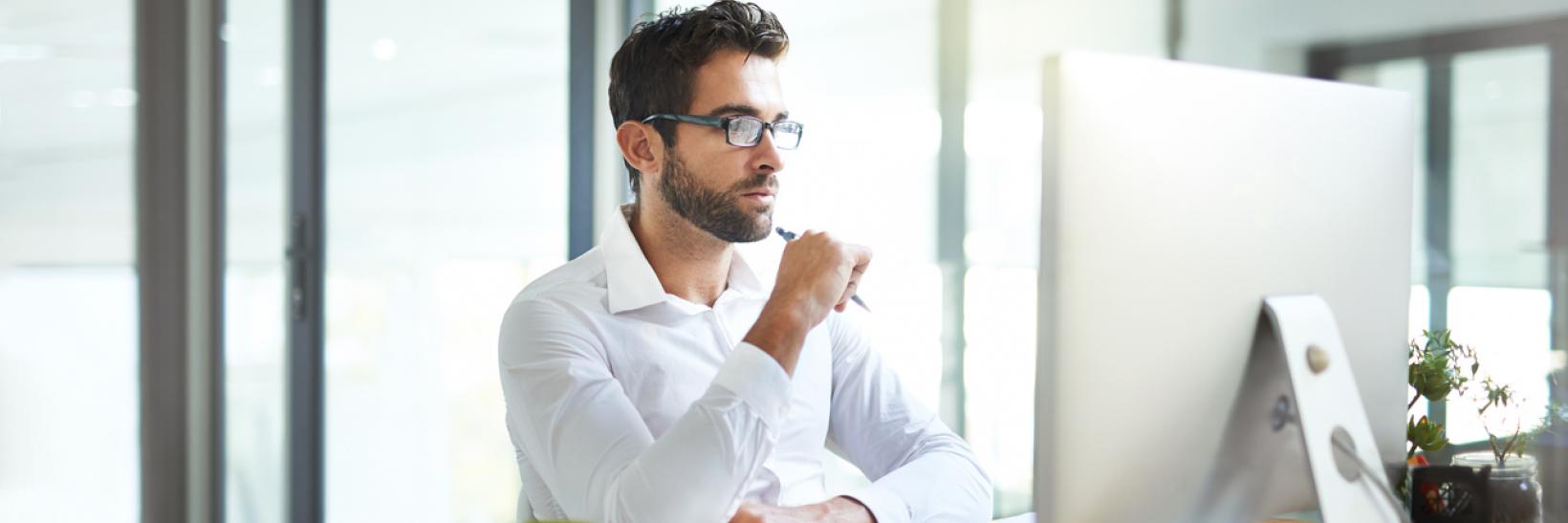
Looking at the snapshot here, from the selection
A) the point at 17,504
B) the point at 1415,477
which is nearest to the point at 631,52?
the point at 1415,477

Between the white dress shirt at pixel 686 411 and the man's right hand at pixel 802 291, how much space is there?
0.03 m

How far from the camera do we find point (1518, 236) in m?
2.59

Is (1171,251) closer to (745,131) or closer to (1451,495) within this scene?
(1451,495)

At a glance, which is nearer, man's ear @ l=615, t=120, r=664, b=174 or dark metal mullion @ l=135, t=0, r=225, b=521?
man's ear @ l=615, t=120, r=664, b=174

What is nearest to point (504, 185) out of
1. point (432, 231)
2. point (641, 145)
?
point (432, 231)

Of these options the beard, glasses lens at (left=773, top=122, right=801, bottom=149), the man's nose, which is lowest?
the beard

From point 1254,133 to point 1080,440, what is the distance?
0.28 meters

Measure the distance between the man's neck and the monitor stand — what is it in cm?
81

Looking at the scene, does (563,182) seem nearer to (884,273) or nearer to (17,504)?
(884,273)

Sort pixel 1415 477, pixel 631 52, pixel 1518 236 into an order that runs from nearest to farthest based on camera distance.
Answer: pixel 1415 477 < pixel 631 52 < pixel 1518 236

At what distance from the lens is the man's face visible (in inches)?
61.9

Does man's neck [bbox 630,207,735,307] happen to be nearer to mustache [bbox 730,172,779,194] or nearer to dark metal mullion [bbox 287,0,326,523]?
mustache [bbox 730,172,779,194]

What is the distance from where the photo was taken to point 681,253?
1.62 m

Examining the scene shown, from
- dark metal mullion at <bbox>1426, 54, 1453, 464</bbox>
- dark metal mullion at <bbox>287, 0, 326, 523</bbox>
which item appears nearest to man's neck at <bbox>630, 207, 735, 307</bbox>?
dark metal mullion at <bbox>287, 0, 326, 523</bbox>
